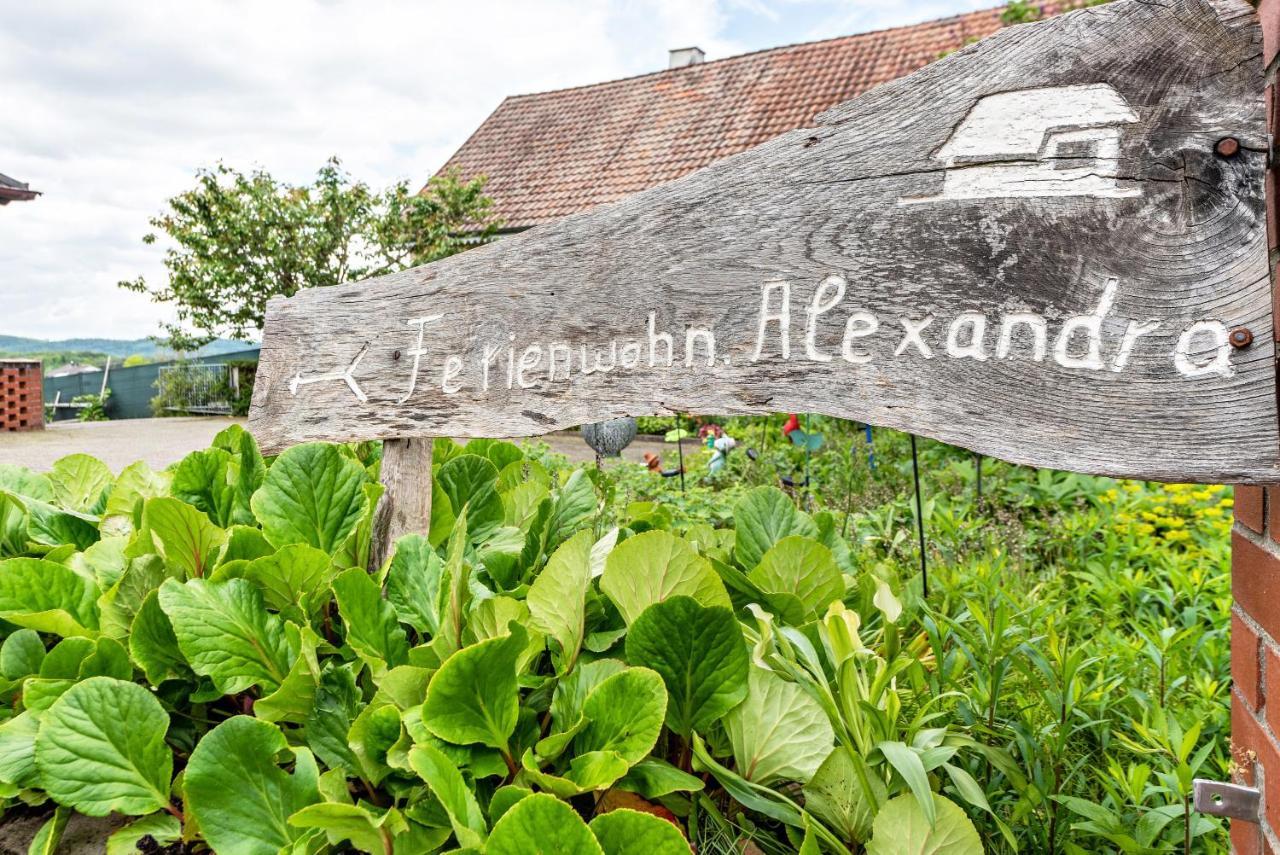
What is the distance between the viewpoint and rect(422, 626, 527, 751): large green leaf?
0.86m

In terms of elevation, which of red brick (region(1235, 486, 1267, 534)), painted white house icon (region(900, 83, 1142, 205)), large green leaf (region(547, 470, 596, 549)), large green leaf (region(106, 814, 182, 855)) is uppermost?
painted white house icon (region(900, 83, 1142, 205))

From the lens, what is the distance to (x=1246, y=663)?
1.13 m

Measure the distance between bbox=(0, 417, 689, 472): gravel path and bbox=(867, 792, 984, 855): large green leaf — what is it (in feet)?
23.5

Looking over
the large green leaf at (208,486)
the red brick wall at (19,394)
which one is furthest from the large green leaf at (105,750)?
the red brick wall at (19,394)

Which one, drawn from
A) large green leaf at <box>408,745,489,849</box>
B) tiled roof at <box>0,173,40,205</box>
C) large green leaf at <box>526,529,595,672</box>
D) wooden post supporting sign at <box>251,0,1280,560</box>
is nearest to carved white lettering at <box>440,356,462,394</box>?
wooden post supporting sign at <box>251,0,1280,560</box>

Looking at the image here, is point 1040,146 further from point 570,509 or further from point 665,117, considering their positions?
point 665,117

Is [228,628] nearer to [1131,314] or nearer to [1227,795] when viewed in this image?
[1131,314]

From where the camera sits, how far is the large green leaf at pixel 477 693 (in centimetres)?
86

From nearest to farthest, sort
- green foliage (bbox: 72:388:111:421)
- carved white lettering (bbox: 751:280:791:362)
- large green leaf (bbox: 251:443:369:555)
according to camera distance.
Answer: carved white lettering (bbox: 751:280:791:362) → large green leaf (bbox: 251:443:369:555) → green foliage (bbox: 72:388:111:421)

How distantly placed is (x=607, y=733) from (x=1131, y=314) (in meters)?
0.74

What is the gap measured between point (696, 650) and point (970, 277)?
56 centimetres

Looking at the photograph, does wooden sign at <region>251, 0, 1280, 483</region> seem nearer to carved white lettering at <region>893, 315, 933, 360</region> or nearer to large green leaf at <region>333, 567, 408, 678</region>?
carved white lettering at <region>893, 315, 933, 360</region>

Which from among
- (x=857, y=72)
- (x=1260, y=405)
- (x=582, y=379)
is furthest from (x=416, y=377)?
(x=857, y=72)

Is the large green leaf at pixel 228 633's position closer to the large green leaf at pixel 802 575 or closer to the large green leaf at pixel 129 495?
the large green leaf at pixel 129 495
